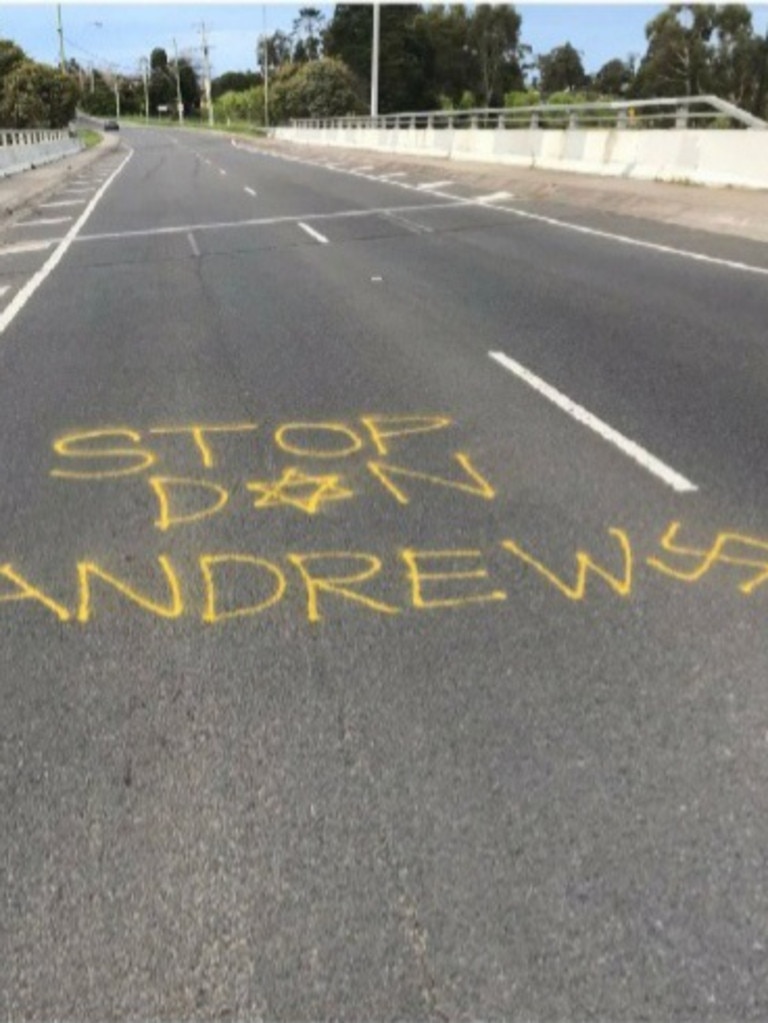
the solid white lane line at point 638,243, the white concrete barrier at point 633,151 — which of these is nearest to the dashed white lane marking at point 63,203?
the solid white lane line at point 638,243

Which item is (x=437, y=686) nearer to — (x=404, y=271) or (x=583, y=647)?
(x=583, y=647)

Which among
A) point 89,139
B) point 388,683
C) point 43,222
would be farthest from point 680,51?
point 388,683

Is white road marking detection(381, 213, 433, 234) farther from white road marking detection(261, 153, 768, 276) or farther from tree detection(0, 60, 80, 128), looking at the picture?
tree detection(0, 60, 80, 128)

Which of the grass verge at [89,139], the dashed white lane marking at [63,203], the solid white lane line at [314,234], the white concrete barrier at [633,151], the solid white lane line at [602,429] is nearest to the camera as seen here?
the solid white lane line at [602,429]

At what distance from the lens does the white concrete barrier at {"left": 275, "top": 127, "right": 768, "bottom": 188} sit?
17.0 meters

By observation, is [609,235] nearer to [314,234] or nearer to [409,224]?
[409,224]

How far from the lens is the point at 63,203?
24.2 metres

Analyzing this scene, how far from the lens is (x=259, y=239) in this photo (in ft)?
50.2

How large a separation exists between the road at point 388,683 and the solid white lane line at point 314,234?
747cm

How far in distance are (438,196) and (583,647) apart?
780 inches

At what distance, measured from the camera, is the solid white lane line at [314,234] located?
14.9m

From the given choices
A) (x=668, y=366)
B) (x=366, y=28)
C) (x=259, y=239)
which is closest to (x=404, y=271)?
(x=259, y=239)

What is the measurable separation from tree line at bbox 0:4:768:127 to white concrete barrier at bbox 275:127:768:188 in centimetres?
4539

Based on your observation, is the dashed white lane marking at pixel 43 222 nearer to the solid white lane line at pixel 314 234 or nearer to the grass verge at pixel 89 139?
the solid white lane line at pixel 314 234
